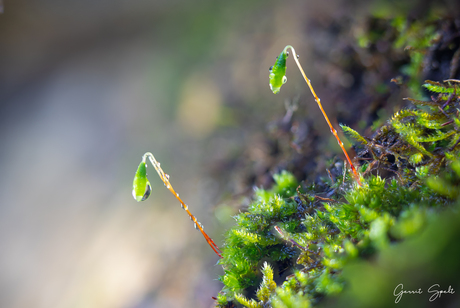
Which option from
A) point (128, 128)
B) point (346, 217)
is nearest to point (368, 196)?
point (346, 217)

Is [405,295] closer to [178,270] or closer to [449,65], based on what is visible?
[449,65]

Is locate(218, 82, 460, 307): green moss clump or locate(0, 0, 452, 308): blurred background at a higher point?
locate(0, 0, 452, 308): blurred background

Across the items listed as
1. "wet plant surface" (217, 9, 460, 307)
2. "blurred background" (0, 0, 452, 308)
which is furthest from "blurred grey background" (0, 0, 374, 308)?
"wet plant surface" (217, 9, 460, 307)

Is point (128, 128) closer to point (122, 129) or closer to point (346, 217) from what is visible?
point (122, 129)

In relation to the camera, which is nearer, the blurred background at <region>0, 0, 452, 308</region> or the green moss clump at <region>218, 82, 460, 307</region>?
the green moss clump at <region>218, 82, 460, 307</region>

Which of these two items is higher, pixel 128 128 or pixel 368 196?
pixel 128 128

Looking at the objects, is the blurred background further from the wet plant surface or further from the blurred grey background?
the wet plant surface
